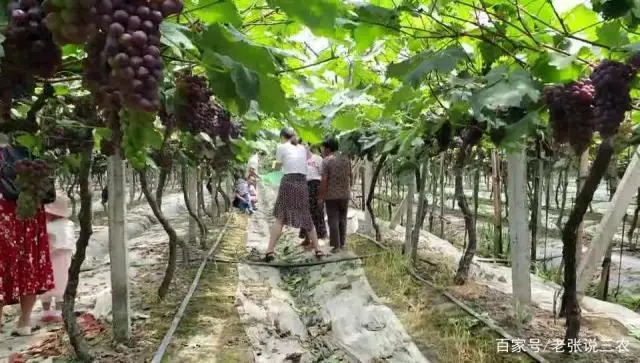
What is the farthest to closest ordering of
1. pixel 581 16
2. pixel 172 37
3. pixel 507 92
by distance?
pixel 581 16 → pixel 507 92 → pixel 172 37

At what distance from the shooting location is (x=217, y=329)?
4766 millimetres

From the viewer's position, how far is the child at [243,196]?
15.5 m

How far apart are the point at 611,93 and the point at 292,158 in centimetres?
584

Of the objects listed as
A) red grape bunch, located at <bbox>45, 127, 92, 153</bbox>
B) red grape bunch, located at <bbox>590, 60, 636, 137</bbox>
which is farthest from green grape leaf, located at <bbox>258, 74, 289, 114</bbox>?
red grape bunch, located at <bbox>45, 127, 92, 153</bbox>

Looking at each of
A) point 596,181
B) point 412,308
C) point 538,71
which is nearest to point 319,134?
point 538,71

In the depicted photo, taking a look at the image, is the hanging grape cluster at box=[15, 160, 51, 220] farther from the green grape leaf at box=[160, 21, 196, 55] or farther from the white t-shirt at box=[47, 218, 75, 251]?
the white t-shirt at box=[47, 218, 75, 251]

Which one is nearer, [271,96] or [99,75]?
[99,75]

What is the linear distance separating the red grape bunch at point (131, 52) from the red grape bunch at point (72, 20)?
0.5 inches

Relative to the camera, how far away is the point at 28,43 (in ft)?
2.96

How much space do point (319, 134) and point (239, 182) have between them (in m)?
13.9

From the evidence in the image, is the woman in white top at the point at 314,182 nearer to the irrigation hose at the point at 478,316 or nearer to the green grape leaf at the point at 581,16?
the irrigation hose at the point at 478,316

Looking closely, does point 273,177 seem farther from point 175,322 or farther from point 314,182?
point 175,322

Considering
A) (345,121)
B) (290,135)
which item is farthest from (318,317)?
(345,121)

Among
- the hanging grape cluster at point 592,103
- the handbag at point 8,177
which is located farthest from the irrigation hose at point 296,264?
the hanging grape cluster at point 592,103
